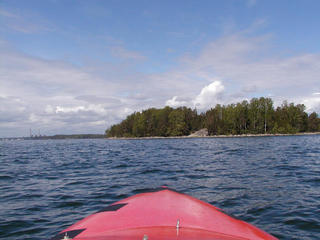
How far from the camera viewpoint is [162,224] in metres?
3.85

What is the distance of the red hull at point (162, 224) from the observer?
3545 mm

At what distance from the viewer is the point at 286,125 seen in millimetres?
100500

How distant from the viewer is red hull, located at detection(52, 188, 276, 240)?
3545mm

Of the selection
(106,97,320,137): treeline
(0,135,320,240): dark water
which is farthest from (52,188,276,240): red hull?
(106,97,320,137): treeline

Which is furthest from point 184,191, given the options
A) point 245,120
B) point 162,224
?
point 245,120

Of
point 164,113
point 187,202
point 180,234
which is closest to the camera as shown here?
point 180,234

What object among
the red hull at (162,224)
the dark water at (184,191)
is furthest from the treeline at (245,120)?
the red hull at (162,224)

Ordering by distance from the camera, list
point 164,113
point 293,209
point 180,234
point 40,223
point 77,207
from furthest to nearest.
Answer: point 164,113
point 77,207
point 293,209
point 40,223
point 180,234

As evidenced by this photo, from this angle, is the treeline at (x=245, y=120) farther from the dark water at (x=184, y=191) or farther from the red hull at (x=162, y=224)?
the red hull at (x=162, y=224)

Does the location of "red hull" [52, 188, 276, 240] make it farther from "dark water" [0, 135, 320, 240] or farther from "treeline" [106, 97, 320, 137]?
"treeline" [106, 97, 320, 137]

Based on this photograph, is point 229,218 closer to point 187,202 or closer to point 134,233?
point 187,202

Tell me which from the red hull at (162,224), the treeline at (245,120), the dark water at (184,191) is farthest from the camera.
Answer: the treeline at (245,120)

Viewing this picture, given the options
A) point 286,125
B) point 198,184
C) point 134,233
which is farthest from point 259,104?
point 134,233

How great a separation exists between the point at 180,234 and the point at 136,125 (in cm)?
13031
